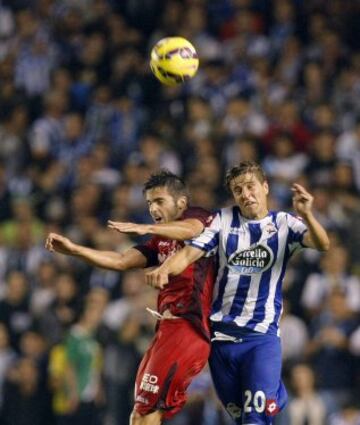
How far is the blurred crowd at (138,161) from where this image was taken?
1283cm

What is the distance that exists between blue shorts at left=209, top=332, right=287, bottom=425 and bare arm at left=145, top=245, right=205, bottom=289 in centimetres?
69

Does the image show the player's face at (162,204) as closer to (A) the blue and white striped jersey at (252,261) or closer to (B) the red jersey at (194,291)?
(B) the red jersey at (194,291)

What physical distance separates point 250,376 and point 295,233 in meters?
0.99

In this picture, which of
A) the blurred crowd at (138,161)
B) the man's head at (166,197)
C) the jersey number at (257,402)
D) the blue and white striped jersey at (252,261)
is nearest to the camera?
the jersey number at (257,402)

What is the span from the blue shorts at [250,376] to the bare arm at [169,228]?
82 centimetres

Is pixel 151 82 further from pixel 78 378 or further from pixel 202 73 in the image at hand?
pixel 78 378

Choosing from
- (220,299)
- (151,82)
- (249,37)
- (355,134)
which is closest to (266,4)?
(249,37)

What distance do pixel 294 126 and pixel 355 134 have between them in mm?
834

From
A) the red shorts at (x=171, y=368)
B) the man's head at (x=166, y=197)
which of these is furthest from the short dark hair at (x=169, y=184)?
the red shorts at (x=171, y=368)

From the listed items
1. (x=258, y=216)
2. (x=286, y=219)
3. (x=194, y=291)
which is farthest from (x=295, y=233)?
(x=194, y=291)

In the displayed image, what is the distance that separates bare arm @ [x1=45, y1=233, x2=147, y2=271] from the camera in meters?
8.26

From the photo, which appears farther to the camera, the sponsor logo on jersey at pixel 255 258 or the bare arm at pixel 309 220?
the sponsor logo on jersey at pixel 255 258

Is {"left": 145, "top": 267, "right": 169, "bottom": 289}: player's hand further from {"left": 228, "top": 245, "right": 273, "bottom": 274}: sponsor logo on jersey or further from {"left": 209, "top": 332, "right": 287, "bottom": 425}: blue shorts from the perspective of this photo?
{"left": 209, "top": 332, "right": 287, "bottom": 425}: blue shorts

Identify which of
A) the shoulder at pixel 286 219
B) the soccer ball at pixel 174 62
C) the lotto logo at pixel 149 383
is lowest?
the lotto logo at pixel 149 383
